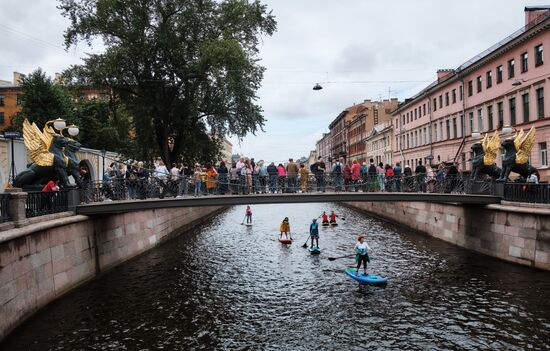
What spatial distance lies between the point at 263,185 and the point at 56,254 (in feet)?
28.7

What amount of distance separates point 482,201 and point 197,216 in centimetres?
2687

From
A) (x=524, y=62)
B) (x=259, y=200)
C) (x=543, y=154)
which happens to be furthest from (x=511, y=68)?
(x=259, y=200)

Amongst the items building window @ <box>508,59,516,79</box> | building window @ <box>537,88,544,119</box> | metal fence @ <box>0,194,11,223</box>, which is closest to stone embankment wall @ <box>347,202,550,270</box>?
building window @ <box>537,88,544,119</box>

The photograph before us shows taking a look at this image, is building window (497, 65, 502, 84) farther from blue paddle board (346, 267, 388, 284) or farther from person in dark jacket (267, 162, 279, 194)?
blue paddle board (346, 267, 388, 284)

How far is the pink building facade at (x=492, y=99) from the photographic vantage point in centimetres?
3111

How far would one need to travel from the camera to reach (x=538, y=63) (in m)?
31.2

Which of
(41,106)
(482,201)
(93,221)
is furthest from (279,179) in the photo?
(41,106)

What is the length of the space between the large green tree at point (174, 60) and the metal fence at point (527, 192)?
19.0 m

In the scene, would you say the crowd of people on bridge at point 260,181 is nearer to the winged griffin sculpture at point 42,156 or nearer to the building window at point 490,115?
the winged griffin sculpture at point 42,156

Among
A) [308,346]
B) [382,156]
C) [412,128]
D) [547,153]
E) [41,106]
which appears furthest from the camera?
[382,156]

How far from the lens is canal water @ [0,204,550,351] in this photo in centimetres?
1178

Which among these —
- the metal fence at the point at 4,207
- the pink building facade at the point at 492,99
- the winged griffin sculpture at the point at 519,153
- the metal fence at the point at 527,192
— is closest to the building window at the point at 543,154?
the pink building facade at the point at 492,99

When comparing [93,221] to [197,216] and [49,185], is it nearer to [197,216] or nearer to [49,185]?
[49,185]

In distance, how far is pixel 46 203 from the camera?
51.0 ft
